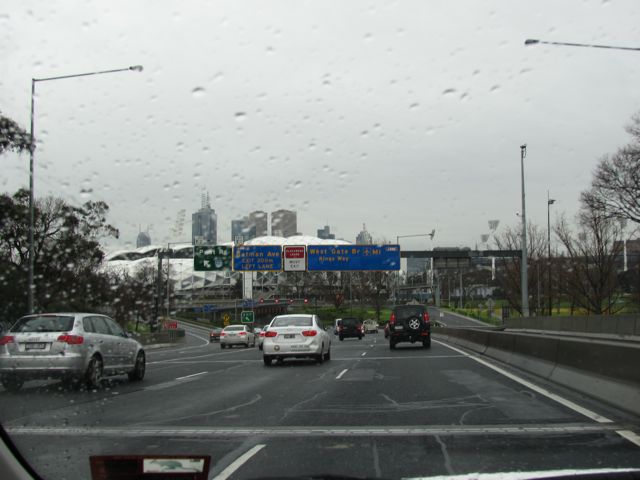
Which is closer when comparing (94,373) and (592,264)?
(94,373)

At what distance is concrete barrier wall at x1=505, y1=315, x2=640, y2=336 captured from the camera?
2843cm

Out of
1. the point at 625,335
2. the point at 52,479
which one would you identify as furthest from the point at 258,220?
the point at 52,479

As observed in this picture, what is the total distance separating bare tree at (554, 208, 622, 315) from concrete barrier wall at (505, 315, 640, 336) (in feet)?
30.6

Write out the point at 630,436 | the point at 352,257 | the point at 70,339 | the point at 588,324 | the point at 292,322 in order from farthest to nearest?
the point at 352,257, the point at 588,324, the point at 292,322, the point at 70,339, the point at 630,436

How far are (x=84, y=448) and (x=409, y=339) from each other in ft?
72.3

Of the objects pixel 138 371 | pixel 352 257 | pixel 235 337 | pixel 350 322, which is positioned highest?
pixel 352 257

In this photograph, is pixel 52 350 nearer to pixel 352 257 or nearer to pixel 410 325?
pixel 410 325

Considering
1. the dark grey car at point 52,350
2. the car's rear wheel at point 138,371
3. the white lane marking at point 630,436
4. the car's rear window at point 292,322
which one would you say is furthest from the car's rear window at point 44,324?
the white lane marking at point 630,436

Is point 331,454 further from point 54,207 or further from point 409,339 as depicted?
point 54,207

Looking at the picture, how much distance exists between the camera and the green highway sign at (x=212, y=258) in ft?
145

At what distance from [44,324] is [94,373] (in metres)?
1.34

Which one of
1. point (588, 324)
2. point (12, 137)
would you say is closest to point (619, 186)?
point (588, 324)

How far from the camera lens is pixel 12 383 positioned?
521 inches

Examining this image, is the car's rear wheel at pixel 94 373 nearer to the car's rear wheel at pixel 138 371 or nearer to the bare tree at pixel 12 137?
the car's rear wheel at pixel 138 371
